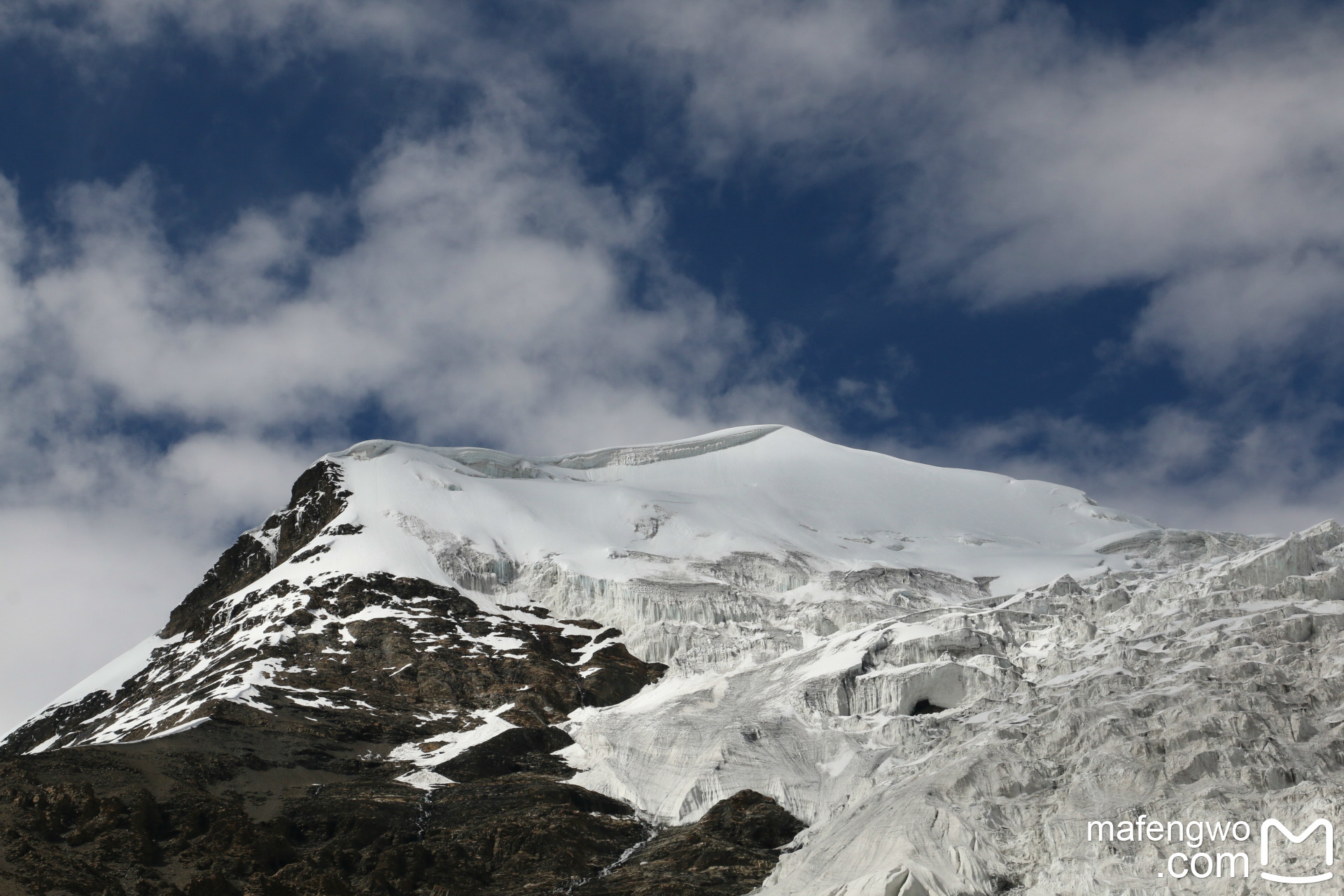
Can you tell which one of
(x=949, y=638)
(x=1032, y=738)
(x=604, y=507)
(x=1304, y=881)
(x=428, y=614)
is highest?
(x=604, y=507)

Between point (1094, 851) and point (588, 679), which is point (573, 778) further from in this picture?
point (1094, 851)

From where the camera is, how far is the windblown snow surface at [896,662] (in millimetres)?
58031

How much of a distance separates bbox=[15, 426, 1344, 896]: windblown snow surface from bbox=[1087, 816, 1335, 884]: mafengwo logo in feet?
2.48

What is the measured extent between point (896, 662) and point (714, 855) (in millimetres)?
26652

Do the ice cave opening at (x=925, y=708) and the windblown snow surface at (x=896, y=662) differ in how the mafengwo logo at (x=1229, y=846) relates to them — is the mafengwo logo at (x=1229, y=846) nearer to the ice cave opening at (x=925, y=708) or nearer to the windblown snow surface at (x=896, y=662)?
the windblown snow surface at (x=896, y=662)

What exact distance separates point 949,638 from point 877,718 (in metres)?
9.78

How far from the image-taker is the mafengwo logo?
47594mm

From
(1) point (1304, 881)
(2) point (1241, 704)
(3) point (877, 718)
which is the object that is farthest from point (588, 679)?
(1) point (1304, 881)

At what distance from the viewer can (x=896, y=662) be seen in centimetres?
8644

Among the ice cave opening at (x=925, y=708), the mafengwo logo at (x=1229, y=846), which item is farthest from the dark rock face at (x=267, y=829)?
the mafengwo logo at (x=1229, y=846)

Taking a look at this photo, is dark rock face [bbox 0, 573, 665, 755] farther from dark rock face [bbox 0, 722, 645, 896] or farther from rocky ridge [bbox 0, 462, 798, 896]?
dark rock face [bbox 0, 722, 645, 896]

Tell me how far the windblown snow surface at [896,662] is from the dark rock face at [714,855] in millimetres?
1527

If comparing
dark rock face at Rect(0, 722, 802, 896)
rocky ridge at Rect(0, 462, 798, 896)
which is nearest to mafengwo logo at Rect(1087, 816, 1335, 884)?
dark rock face at Rect(0, 722, 802, 896)

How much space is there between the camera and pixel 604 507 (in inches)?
5901
